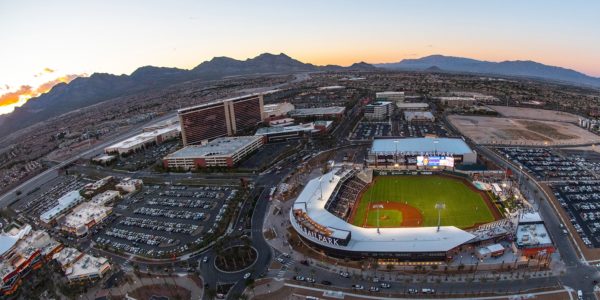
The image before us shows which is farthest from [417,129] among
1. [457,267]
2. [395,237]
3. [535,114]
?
[457,267]

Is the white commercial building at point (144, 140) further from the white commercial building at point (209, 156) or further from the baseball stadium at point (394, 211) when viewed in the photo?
the baseball stadium at point (394, 211)

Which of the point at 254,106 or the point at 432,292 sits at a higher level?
the point at 254,106

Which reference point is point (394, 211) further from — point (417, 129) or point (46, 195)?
point (46, 195)

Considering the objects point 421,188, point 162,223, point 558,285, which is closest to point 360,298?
point 558,285

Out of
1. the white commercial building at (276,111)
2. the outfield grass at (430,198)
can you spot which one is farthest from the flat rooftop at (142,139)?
the outfield grass at (430,198)

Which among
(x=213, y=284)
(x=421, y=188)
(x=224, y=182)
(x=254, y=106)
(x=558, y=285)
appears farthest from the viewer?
(x=254, y=106)

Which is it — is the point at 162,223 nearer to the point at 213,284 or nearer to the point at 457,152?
the point at 213,284

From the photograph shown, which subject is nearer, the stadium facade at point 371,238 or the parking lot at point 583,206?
the stadium facade at point 371,238
